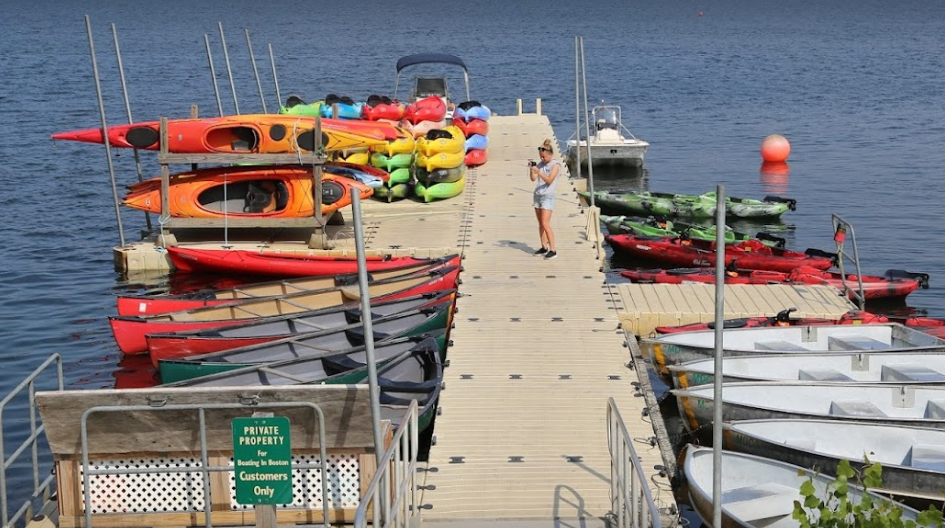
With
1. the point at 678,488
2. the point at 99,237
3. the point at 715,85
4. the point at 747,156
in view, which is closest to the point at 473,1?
the point at 715,85

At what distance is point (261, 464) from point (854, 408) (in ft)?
24.7

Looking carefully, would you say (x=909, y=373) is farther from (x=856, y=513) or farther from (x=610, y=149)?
(x=610, y=149)

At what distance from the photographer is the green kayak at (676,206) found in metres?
29.3

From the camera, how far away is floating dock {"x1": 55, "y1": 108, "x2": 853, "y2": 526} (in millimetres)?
11320

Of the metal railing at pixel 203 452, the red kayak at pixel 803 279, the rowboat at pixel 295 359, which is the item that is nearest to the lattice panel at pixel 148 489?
the metal railing at pixel 203 452

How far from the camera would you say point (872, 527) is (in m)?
7.17

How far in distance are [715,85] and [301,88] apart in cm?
2142

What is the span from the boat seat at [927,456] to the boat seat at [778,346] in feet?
10.6

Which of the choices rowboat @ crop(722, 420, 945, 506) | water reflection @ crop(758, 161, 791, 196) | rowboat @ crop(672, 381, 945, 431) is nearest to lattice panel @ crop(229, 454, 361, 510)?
rowboat @ crop(722, 420, 945, 506)

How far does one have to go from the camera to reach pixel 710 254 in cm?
2419

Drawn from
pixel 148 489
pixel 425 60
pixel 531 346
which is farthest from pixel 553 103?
pixel 148 489

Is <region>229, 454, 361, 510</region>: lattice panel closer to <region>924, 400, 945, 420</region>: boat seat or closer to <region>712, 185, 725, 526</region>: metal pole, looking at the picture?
<region>712, 185, 725, 526</region>: metal pole

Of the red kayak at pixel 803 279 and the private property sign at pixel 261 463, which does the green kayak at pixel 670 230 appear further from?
the private property sign at pixel 261 463

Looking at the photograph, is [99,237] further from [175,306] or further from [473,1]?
[473,1]
